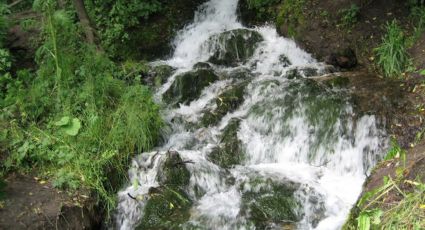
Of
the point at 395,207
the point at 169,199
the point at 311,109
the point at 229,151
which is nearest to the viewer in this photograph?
the point at 395,207

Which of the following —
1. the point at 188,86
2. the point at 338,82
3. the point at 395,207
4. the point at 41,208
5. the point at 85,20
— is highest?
the point at 85,20

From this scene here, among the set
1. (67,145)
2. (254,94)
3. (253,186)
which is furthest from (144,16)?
(253,186)

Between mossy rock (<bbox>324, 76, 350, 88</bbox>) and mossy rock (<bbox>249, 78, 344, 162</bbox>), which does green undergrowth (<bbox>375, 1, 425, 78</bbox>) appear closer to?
mossy rock (<bbox>324, 76, 350, 88</bbox>)

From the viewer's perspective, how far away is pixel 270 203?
484 centimetres

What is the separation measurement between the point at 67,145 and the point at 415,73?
17.0 ft

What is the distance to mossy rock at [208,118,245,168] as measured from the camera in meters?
5.83

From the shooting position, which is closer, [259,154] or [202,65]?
[259,154]

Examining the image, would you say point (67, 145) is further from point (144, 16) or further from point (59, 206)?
point (144, 16)

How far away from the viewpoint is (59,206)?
4410 mm

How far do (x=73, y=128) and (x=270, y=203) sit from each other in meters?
2.53

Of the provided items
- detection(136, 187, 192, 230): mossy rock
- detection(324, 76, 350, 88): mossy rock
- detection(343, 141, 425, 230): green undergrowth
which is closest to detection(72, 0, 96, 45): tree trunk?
detection(136, 187, 192, 230): mossy rock

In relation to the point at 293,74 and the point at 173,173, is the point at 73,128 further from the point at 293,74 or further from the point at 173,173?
the point at 293,74

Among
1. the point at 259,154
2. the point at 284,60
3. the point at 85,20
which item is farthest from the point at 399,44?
the point at 85,20

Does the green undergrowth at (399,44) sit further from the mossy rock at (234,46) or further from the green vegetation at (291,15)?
the mossy rock at (234,46)
